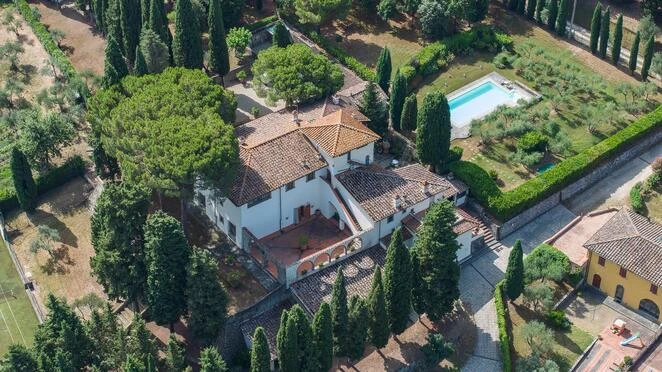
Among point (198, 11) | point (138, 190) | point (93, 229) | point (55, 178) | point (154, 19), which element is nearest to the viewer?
point (138, 190)

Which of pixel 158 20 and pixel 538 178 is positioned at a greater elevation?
pixel 158 20

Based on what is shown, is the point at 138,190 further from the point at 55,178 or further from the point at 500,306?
the point at 500,306

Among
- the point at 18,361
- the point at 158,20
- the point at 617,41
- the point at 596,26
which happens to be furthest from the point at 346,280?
the point at 596,26

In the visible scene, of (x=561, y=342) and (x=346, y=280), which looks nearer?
(x=561, y=342)

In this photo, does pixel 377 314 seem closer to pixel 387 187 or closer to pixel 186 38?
pixel 387 187

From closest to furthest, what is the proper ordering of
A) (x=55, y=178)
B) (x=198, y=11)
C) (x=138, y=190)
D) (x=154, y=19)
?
(x=138, y=190) → (x=55, y=178) → (x=154, y=19) → (x=198, y=11)

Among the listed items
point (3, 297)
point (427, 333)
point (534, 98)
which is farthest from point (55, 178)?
point (534, 98)
